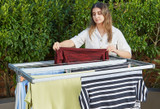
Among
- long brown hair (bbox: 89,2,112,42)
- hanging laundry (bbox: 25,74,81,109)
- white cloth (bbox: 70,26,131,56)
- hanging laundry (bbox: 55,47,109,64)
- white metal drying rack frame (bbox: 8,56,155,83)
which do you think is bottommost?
hanging laundry (bbox: 25,74,81,109)

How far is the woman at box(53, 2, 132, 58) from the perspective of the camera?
8.84 ft

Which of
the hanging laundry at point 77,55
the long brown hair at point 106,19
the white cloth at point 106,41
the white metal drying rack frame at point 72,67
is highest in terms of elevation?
the long brown hair at point 106,19

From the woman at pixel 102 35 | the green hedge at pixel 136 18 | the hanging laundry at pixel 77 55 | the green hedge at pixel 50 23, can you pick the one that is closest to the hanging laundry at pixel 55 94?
the hanging laundry at pixel 77 55

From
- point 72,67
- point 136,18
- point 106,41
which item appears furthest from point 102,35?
point 136,18

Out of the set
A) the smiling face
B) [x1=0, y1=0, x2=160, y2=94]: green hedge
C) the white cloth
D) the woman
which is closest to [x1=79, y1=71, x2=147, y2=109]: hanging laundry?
the woman

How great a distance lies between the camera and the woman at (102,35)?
2.70 meters

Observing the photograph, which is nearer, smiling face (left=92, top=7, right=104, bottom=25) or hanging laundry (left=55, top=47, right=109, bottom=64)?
hanging laundry (left=55, top=47, right=109, bottom=64)

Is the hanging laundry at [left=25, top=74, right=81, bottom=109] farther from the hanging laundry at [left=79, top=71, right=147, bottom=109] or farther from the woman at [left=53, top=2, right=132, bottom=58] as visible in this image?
the woman at [left=53, top=2, right=132, bottom=58]

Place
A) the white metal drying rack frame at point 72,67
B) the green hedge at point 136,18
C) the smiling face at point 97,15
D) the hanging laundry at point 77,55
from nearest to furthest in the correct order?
the white metal drying rack frame at point 72,67
the hanging laundry at point 77,55
the smiling face at point 97,15
the green hedge at point 136,18

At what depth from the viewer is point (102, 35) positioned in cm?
282

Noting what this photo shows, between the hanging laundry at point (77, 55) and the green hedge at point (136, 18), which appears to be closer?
the hanging laundry at point (77, 55)

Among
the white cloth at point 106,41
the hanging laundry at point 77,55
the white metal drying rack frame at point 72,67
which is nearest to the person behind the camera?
the white metal drying rack frame at point 72,67

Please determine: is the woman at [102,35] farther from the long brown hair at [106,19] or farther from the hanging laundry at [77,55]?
the hanging laundry at [77,55]

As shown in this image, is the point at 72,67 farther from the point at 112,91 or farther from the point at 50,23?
the point at 50,23
